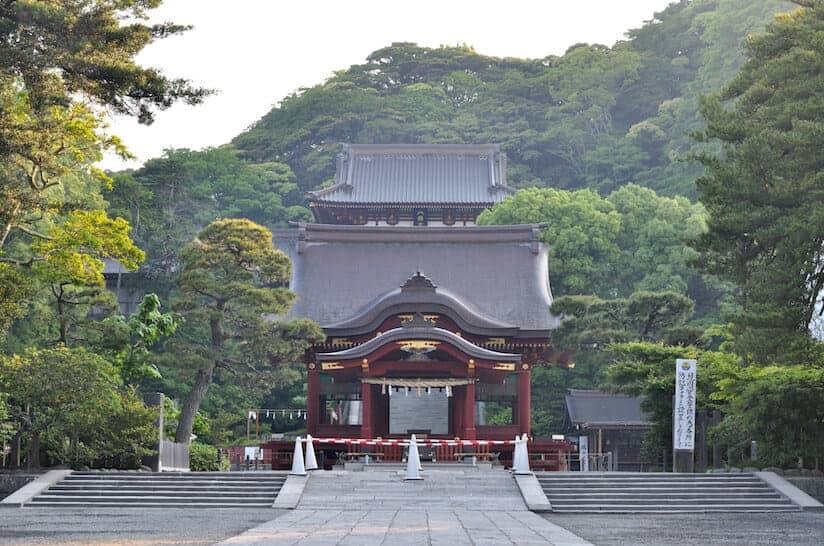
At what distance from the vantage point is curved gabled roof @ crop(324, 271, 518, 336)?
32.2m

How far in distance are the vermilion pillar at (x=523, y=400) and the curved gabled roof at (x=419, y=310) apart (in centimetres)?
134

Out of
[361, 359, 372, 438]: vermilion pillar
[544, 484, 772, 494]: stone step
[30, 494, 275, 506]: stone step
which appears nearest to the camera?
[30, 494, 275, 506]: stone step

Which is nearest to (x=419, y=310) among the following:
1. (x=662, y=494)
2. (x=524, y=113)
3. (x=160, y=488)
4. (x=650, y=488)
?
(x=650, y=488)

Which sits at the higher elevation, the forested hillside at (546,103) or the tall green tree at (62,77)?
the forested hillside at (546,103)

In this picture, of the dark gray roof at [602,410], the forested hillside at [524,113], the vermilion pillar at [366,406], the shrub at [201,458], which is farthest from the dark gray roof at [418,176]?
the shrub at [201,458]

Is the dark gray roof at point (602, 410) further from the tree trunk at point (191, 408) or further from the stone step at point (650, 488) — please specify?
the stone step at point (650, 488)

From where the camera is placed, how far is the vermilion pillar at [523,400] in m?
33.1

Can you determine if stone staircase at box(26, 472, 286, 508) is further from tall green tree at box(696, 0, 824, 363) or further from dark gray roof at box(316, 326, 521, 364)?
tall green tree at box(696, 0, 824, 363)

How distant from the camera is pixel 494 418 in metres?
45.5

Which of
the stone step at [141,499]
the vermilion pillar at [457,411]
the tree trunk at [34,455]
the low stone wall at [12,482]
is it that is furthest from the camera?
the vermilion pillar at [457,411]

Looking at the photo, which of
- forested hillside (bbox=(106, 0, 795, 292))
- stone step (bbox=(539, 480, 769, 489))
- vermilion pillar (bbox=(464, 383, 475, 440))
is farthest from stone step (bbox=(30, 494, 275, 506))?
forested hillside (bbox=(106, 0, 795, 292))

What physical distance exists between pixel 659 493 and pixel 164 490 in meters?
8.89

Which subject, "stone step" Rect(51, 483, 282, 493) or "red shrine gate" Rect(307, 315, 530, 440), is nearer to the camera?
"stone step" Rect(51, 483, 282, 493)

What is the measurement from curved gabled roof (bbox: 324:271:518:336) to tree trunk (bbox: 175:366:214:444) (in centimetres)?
415
